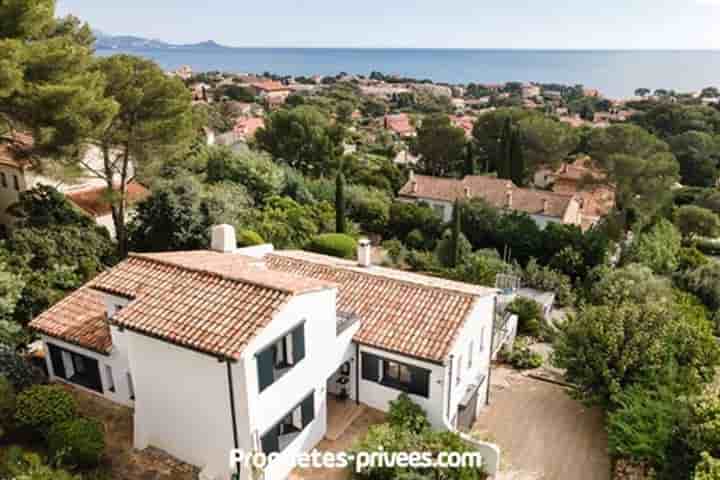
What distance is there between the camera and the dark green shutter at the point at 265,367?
11.7 meters

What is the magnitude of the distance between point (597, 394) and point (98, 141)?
23055 mm

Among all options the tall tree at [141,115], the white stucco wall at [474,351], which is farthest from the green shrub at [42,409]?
the tall tree at [141,115]

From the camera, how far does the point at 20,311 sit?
18625 millimetres

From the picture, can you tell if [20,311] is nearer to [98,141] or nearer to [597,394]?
[98,141]

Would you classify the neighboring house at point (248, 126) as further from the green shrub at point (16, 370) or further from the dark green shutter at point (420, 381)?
the dark green shutter at point (420, 381)

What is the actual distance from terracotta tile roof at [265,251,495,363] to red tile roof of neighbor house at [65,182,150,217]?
15.6 metres

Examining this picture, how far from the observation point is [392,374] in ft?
50.6

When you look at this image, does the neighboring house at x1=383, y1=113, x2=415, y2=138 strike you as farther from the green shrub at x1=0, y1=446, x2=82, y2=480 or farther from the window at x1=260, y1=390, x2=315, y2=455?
the green shrub at x1=0, y1=446, x2=82, y2=480

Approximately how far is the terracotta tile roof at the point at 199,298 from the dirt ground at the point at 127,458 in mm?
3828

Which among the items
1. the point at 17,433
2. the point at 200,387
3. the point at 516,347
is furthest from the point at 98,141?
the point at 516,347

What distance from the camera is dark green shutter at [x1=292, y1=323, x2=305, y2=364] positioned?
12.8 m

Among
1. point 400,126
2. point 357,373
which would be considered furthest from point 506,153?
point 400,126

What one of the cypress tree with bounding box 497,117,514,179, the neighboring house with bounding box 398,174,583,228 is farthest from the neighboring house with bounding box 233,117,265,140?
the cypress tree with bounding box 497,117,514,179

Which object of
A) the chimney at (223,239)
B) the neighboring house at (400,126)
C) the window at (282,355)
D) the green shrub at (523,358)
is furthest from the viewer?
the neighboring house at (400,126)
